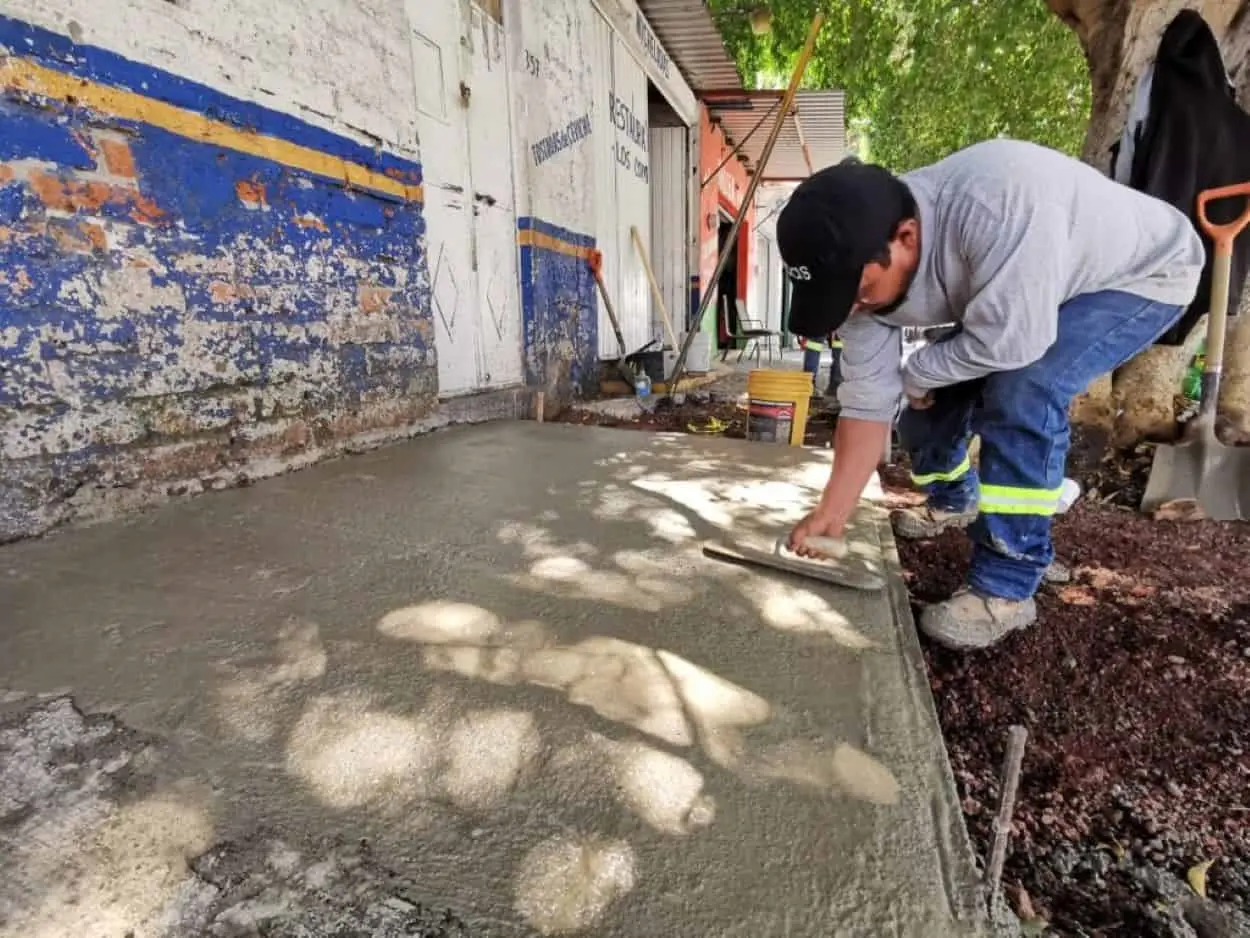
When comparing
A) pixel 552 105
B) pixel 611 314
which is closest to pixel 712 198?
pixel 611 314

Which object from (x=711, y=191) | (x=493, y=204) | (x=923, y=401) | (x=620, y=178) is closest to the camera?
(x=923, y=401)

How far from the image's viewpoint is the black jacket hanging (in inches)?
106

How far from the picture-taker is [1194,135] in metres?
2.69

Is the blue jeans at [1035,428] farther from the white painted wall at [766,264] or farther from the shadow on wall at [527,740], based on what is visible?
the white painted wall at [766,264]

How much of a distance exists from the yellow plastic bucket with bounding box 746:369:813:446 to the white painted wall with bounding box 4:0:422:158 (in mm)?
2145

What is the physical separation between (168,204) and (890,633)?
251 centimetres

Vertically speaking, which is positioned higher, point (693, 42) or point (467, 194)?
point (693, 42)

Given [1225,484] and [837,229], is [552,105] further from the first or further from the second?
[1225,484]

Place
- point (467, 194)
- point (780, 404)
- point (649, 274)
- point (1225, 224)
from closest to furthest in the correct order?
point (1225, 224) → point (780, 404) → point (467, 194) → point (649, 274)

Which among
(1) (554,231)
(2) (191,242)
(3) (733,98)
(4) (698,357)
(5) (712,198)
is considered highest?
(3) (733,98)

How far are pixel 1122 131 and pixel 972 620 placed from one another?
9.72ft

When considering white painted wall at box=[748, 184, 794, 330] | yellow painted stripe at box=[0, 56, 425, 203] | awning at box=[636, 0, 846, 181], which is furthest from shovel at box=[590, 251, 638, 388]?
white painted wall at box=[748, 184, 794, 330]

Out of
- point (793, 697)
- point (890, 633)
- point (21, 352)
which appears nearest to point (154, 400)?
point (21, 352)

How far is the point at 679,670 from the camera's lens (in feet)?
4.19
